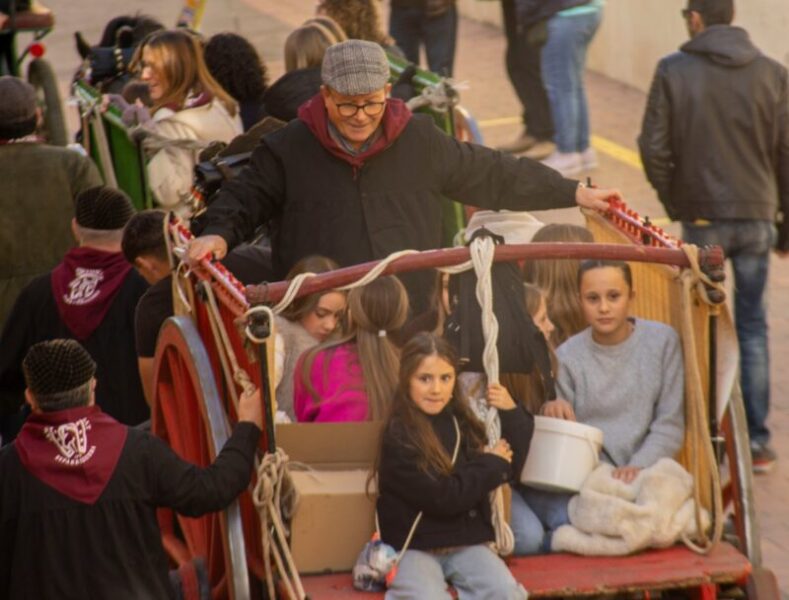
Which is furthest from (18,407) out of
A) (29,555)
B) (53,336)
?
(29,555)

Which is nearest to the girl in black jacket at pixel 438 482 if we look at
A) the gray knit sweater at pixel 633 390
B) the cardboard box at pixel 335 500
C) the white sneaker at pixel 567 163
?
the cardboard box at pixel 335 500

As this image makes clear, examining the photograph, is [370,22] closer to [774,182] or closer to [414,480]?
[774,182]

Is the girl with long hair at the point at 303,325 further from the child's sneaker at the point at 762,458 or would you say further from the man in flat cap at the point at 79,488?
the child's sneaker at the point at 762,458

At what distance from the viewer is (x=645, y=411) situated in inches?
230

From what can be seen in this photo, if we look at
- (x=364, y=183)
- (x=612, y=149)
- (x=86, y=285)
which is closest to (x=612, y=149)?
(x=612, y=149)

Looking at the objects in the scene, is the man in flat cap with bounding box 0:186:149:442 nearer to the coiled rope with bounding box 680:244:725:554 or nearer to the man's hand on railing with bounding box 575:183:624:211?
the man's hand on railing with bounding box 575:183:624:211

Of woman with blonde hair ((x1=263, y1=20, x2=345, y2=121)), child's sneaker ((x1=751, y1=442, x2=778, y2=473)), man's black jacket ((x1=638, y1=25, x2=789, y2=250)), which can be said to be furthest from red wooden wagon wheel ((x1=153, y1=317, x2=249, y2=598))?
man's black jacket ((x1=638, y1=25, x2=789, y2=250))

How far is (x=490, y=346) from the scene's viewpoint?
5570mm

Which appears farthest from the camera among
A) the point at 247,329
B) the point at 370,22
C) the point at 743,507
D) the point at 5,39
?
the point at 5,39

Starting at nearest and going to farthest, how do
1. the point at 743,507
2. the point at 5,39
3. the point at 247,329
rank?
the point at 247,329
the point at 743,507
the point at 5,39

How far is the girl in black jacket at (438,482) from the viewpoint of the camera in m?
5.41

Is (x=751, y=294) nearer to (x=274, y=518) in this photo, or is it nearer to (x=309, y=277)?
(x=309, y=277)

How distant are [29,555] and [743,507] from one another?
2118mm

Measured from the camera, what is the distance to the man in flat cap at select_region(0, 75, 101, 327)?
333 inches
